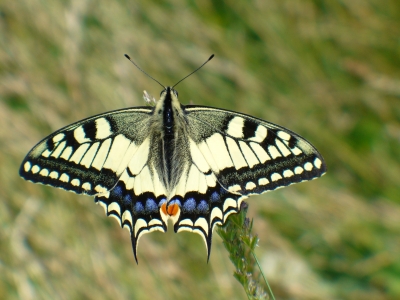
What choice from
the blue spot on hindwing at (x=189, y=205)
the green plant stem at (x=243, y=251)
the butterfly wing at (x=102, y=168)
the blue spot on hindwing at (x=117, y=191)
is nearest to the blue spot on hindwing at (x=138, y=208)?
the butterfly wing at (x=102, y=168)

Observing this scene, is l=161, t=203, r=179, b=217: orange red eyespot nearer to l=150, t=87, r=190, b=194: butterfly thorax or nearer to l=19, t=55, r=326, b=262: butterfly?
l=19, t=55, r=326, b=262: butterfly

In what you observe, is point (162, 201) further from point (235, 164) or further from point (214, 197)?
point (235, 164)

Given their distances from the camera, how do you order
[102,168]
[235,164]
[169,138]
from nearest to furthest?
[235,164]
[102,168]
[169,138]

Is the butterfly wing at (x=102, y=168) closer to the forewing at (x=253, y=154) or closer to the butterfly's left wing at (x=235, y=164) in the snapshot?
the butterfly's left wing at (x=235, y=164)

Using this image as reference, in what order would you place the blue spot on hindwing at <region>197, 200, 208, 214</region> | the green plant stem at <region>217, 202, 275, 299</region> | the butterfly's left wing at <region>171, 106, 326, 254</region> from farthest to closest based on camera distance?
the blue spot on hindwing at <region>197, 200, 208, 214</region> < the butterfly's left wing at <region>171, 106, 326, 254</region> < the green plant stem at <region>217, 202, 275, 299</region>

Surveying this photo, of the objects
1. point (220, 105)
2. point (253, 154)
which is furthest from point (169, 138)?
point (220, 105)

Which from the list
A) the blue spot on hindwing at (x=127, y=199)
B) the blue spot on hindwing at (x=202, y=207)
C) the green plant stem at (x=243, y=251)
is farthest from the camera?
the blue spot on hindwing at (x=127, y=199)

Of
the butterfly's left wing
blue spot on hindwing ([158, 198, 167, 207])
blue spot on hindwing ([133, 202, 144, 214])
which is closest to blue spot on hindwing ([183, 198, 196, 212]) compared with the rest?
the butterfly's left wing
